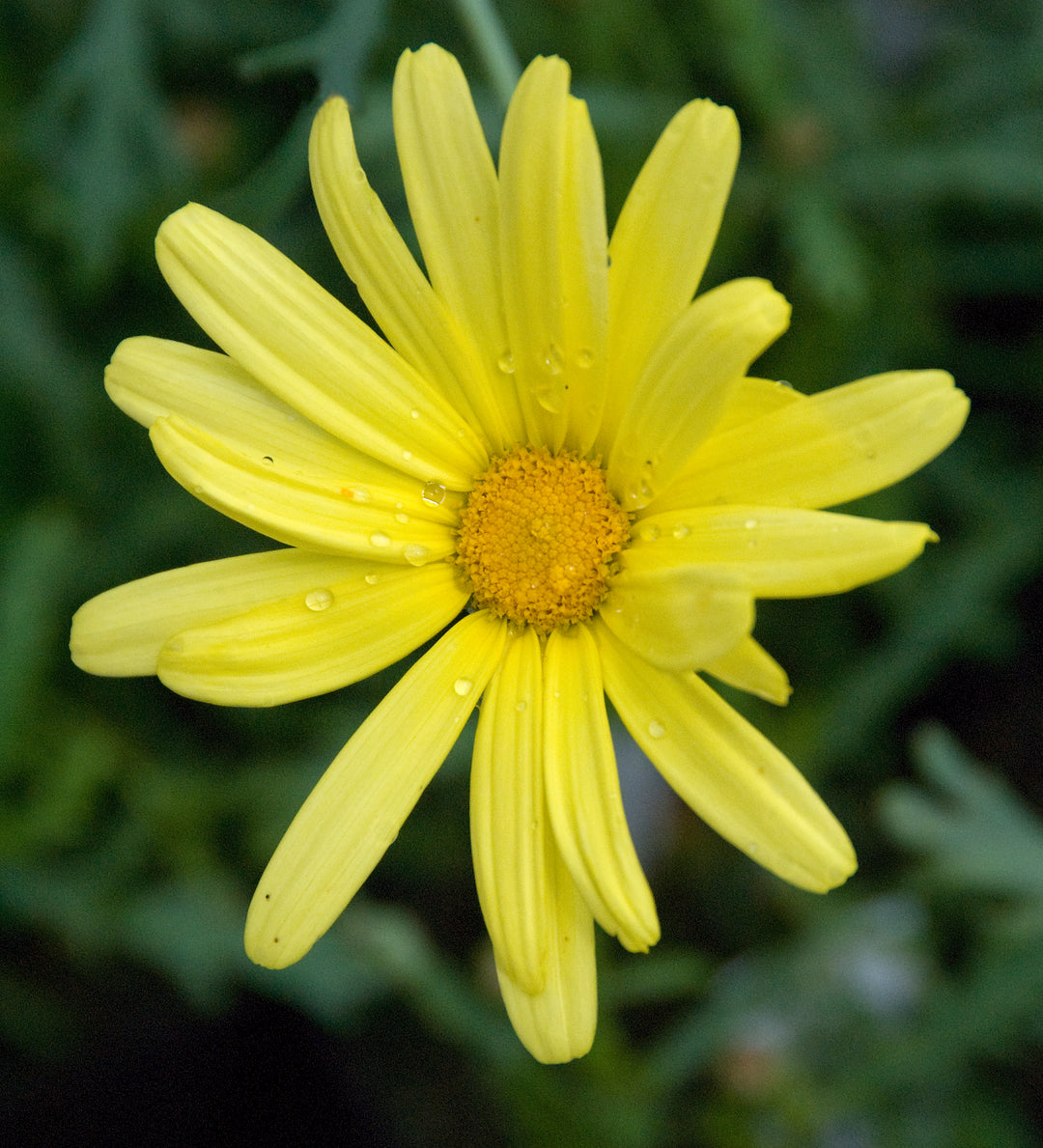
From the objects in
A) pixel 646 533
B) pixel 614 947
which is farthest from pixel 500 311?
pixel 614 947

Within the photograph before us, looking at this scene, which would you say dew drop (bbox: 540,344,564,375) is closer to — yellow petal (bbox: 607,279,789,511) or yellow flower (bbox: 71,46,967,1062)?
yellow flower (bbox: 71,46,967,1062)

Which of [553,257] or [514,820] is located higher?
[553,257]

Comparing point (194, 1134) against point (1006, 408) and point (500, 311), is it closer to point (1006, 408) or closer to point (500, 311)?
point (500, 311)

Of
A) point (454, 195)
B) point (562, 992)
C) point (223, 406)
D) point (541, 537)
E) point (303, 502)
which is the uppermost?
point (454, 195)

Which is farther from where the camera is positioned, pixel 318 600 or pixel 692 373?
pixel 318 600

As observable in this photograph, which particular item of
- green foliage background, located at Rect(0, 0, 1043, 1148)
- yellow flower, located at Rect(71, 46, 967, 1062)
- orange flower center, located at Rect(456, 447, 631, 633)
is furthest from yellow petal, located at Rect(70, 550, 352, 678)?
green foliage background, located at Rect(0, 0, 1043, 1148)

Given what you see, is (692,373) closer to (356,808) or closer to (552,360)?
(552,360)

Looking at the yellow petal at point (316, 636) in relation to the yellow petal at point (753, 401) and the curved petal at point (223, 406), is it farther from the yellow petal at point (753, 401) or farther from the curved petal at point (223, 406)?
the yellow petal at point (753, 401)

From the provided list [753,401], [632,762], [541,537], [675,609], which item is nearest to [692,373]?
[753,401]
